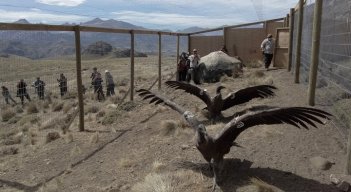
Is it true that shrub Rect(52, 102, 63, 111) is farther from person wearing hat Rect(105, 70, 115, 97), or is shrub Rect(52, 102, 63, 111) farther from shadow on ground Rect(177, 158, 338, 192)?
shadow on ground Rect(177, 158, 338, 192)

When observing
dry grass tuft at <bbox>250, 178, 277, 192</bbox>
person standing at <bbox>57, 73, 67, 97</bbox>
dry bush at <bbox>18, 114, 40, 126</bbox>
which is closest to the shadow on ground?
dry grass tuft at <bbox>250, 178, 277, 192</bbox>

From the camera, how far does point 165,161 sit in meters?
7.12

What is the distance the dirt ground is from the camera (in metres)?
6.01

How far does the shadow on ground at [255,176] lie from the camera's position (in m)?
5.61

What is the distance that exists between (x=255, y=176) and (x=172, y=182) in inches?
42.2

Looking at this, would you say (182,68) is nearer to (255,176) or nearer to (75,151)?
(75,151)

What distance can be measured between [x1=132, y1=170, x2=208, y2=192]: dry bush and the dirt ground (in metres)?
0.01

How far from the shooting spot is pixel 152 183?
5.94m

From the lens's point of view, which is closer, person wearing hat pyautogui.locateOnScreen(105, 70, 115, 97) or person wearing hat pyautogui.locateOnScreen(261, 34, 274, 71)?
person wearing hat pyautogui.locateOnScreen(105, 70, 115, 97)

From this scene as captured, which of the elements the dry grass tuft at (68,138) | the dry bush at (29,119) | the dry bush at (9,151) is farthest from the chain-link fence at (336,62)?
the dry bush at (29,119)

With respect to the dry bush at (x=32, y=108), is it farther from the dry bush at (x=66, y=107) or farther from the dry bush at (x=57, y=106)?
the dry bush at (x=57, y=106)

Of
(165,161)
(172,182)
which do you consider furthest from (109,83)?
(172,182)

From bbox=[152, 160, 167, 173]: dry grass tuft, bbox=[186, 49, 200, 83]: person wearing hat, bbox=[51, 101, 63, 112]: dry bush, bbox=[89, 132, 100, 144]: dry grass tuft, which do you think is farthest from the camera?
bbox=[186, 49, 200, 83]: person wearing hat

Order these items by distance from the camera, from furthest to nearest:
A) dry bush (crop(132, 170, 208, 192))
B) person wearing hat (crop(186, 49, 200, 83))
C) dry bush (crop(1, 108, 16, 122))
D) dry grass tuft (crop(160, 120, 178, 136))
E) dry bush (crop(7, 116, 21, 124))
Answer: person wearing hat (crop(186, 49, 200, 83)), dry bush (crop(1, 108, 16, 122)), dry bush (crop(7, 116, 21, 124)), dry grass tuft (crop(160, 120, 178, 136)), dry bush (crop(132, 170, 208, 192))
